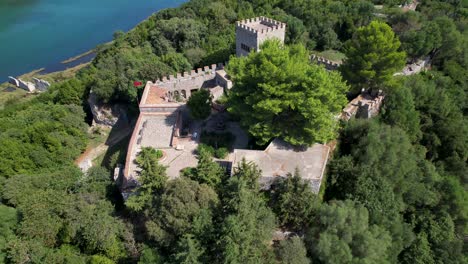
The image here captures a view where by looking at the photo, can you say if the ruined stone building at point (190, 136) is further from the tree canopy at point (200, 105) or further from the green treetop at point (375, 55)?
the green treetop at point (375, 55)

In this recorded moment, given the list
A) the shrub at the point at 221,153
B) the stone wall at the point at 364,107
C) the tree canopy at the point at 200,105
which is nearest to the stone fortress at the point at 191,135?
the shrub at the point at 221,153

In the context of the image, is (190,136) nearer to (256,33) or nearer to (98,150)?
(256,33)

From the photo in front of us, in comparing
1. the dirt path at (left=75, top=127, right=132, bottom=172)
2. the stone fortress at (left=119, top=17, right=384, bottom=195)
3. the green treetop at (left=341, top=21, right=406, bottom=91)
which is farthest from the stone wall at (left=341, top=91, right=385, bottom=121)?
the dirt path at (left=75, top=127, right=132, bottom=172)

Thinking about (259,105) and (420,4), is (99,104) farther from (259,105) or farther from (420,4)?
(420,4)

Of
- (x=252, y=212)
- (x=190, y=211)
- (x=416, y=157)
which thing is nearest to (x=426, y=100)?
(x=416, y=157)

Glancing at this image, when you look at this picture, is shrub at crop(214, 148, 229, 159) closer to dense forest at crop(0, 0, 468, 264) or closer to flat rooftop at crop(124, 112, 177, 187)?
dense forest at crop(0, 0, 468, 264)

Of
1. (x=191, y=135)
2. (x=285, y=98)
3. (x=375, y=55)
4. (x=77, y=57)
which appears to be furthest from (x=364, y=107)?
(x=77, y=57)
